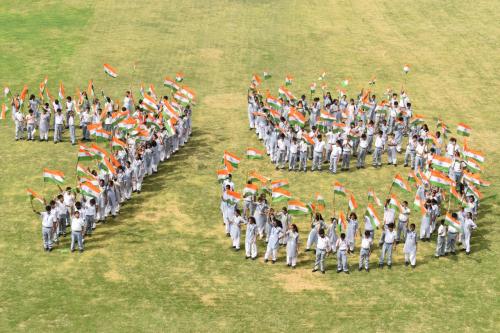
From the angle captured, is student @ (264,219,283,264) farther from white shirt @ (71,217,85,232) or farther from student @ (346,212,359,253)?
white shirt @ (71,217,85,232)

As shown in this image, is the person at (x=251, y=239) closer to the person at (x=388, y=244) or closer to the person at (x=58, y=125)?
the person at (x=388, y=244)

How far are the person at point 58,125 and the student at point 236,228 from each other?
1291 centimetres

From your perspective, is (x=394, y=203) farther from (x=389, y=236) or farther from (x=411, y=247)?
(x=411, y=247)

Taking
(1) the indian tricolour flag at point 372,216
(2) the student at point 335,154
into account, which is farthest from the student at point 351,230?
(2) the student at point 335,154

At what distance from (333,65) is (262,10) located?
11917mm

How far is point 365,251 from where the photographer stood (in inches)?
1127

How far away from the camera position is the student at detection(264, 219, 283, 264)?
28.9 meters

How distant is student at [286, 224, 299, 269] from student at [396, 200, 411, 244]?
14.6ft

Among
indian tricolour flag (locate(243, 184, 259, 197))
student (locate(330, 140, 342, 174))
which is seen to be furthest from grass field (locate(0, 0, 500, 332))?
indian tricolour flag (locate(243, 184, 259, 197))

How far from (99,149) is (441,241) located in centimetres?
1397

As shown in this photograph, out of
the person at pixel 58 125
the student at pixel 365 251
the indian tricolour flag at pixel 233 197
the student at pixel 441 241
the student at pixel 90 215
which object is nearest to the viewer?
the student at pixel 365 251

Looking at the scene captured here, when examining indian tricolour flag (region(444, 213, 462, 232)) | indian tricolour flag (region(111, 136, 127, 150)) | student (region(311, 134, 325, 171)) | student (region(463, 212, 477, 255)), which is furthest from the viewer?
student (region(311, 134, 325, 171))

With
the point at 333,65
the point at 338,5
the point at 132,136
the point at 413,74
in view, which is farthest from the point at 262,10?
the point at 132,136

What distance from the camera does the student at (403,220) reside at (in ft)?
100
